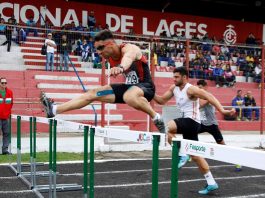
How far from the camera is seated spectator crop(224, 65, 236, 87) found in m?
16.6

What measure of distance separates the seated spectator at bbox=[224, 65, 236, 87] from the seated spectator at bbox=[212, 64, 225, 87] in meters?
0.17

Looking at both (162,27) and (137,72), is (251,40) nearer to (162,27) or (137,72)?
(162,27)

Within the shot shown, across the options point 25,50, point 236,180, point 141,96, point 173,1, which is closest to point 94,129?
point 141,96

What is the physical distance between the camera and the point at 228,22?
26.4 meters

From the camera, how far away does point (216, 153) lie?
266 cm

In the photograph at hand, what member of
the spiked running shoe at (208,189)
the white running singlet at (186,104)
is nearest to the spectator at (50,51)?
the white running singlet at (186,104)

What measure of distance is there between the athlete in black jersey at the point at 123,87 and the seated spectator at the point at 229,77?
11434mm

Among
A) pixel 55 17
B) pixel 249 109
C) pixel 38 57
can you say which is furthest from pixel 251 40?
pixel 38 57

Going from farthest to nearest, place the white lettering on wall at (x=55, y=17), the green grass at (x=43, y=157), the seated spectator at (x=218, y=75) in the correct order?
the white lettering on wall at (x=55, y=17) < the seated spectator at (x=218, y=75) < the green grass at (x=43, y=157)

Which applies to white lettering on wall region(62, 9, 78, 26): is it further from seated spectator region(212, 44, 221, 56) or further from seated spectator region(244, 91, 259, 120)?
seated spectator region(244, 91, 259, 120)

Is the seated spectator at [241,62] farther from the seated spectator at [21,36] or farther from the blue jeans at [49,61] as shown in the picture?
the seated spectator at [21,36]

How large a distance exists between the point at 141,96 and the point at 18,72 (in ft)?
33.3

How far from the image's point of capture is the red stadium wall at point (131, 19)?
67.2 feet

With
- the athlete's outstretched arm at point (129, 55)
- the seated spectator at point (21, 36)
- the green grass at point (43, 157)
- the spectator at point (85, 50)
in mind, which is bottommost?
the green grass at point (43, 157)
